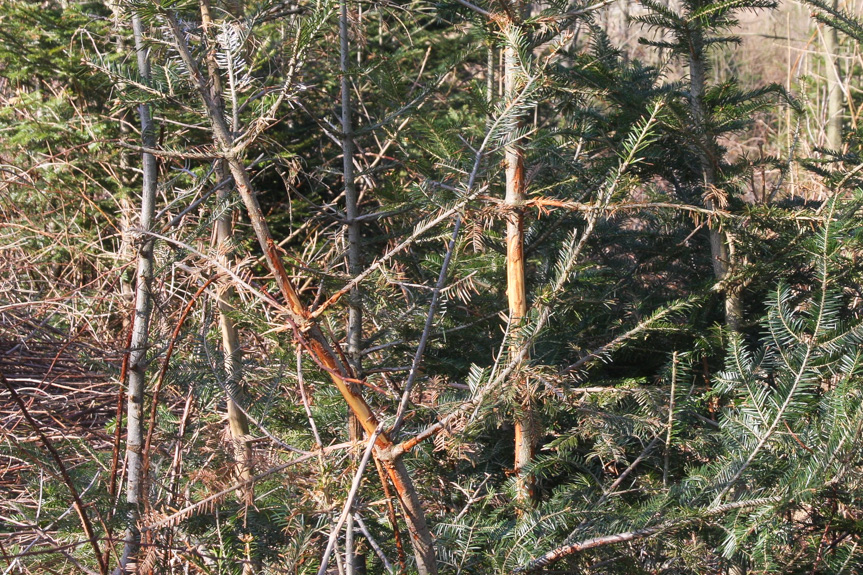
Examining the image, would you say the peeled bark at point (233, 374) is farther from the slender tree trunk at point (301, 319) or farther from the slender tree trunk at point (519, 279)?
the slender tree trunk at point (519, 279)

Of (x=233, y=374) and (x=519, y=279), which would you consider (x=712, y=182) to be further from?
(x=233, y=374)

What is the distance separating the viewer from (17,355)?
498cm

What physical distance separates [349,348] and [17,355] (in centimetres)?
386

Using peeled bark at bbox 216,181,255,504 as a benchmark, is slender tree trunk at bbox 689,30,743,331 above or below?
above

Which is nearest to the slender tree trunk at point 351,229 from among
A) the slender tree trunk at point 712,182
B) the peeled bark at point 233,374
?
the peeled bark at point 233,374

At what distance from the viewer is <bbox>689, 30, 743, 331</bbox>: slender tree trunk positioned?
7.52 feet

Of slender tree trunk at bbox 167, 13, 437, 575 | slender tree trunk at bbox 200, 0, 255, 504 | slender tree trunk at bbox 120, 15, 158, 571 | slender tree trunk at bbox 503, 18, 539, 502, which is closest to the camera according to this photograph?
slender tree trunk at bbox 167, 13, 437, 575

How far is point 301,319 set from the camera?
54.2 inches

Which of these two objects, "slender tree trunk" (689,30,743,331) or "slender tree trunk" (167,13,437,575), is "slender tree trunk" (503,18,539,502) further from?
"slender tree trunk" (689,30,743,331)

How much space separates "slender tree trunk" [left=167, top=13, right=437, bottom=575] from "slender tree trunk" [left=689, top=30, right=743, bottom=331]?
1.39 metres

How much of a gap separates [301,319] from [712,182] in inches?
63.0

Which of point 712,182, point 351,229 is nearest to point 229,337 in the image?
point 351,229

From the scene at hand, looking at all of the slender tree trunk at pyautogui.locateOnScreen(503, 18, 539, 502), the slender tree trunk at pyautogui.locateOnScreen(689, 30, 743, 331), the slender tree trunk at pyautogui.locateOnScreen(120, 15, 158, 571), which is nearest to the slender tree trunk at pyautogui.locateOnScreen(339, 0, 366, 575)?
the slender tree trunk at pyautogui.locateOnScreen(503, 18, 539, 502)

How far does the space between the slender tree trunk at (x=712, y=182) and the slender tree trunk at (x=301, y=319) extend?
4.55 ft
